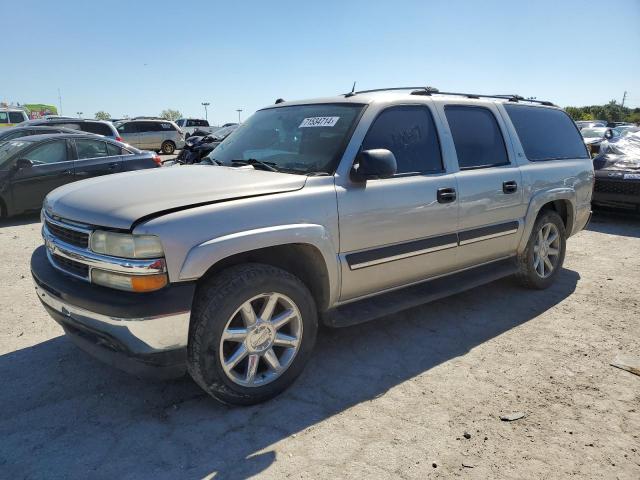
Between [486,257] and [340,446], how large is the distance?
93.3 inches

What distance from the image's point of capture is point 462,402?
114 inches

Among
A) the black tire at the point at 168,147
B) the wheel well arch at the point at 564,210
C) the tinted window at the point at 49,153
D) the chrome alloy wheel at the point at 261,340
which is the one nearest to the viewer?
the chrome alloy wheel at the point at 261,340

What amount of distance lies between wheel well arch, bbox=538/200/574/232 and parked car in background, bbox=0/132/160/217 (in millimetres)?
7180

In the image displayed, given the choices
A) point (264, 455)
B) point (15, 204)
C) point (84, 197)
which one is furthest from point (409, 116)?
point (15, 204)

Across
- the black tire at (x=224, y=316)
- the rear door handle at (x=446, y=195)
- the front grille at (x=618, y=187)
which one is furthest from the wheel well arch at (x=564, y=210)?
the front grille at (x=618, y=187)

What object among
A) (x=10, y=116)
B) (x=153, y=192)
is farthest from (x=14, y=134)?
(x=10, y=116)

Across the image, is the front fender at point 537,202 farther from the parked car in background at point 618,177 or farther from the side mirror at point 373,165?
the parked car in background at point 618,177

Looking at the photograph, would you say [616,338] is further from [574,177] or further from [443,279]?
[574,177]

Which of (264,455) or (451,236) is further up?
(451,236)

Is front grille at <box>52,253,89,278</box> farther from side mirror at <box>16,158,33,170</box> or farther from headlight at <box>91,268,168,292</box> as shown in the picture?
side mirror at <box>16,158,33,170</box>

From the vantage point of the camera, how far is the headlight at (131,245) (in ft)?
7.74

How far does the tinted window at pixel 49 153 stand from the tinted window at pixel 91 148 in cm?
24

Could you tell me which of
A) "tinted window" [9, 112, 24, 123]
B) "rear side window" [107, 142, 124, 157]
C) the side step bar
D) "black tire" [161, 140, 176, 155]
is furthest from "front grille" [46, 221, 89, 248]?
"tinted window" [9, 112, 24, 123]

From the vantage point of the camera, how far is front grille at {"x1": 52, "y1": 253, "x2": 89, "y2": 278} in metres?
2.61
